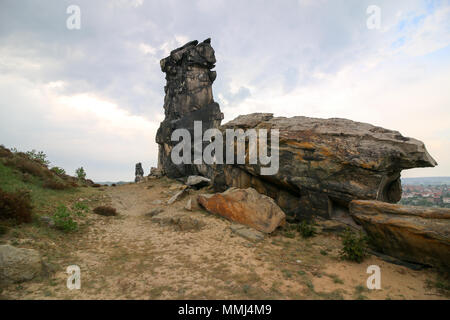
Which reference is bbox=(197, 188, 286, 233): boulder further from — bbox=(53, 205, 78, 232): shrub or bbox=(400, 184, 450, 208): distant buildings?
bbox=(400, 184, 450, 208): distant buildings

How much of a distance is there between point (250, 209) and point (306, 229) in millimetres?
2841

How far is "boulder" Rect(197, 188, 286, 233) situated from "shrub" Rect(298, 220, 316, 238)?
3.17 feet

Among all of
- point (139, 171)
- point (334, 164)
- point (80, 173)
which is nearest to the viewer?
point (334, 164)

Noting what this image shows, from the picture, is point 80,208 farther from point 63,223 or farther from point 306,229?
point 306,229

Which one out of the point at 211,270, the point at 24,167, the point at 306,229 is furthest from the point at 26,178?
the point at 306,229

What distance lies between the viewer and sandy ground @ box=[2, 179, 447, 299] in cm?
553

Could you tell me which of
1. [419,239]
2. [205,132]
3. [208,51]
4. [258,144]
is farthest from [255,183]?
[208,51]

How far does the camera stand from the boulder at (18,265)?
5.45 metres

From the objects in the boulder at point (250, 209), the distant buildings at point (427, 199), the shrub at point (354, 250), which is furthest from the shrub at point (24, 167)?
the distant buildings at point (427, 199)

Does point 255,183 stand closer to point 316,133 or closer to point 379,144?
point 316,133

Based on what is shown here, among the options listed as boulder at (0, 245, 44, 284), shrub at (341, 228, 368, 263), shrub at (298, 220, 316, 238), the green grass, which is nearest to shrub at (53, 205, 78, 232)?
the green grass

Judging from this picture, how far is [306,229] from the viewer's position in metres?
10.1

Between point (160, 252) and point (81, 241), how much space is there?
12.2ft

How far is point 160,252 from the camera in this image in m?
8.36
